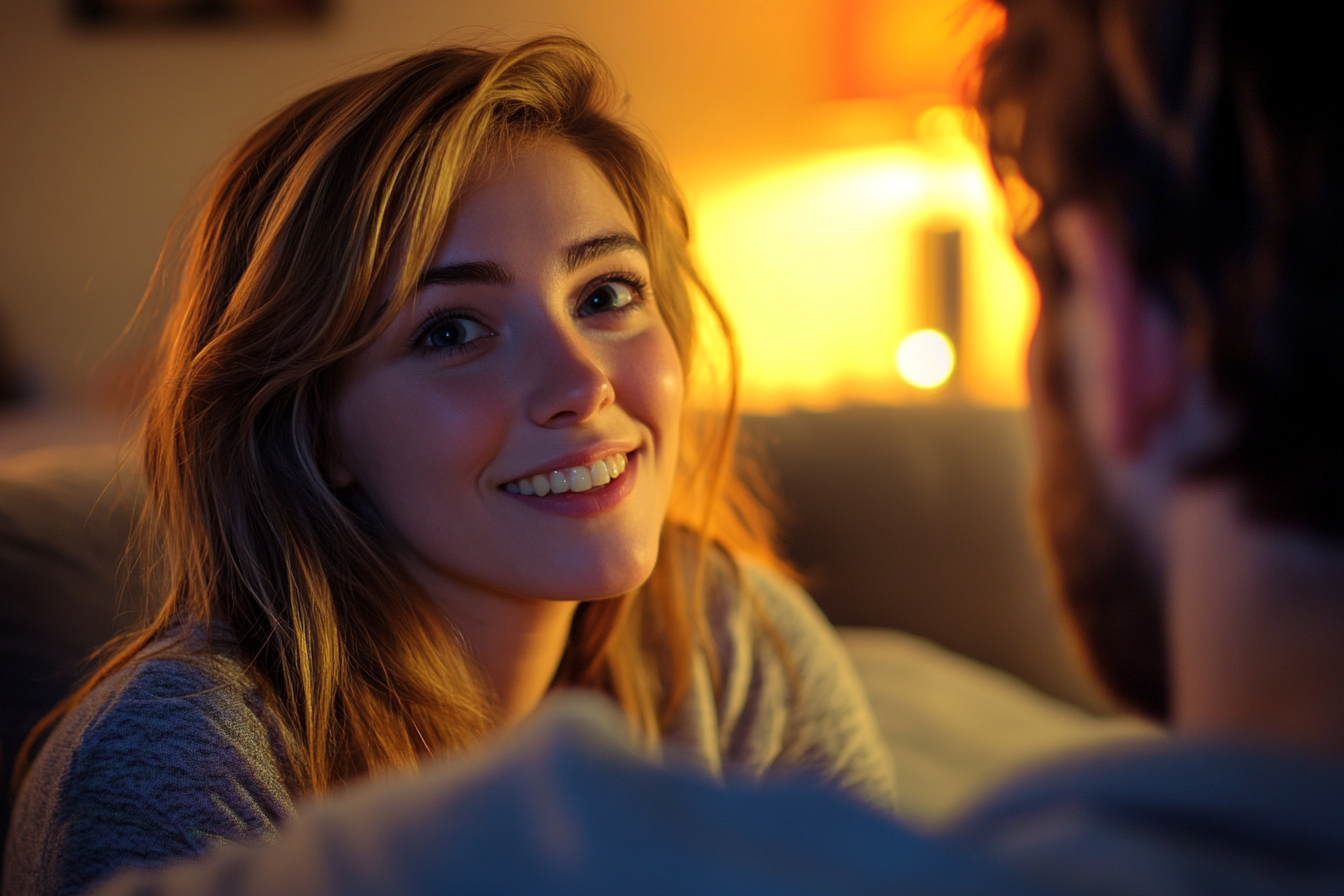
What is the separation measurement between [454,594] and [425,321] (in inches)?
10.5

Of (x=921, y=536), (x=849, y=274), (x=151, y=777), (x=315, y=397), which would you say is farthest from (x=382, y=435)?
(x=849, y=274)

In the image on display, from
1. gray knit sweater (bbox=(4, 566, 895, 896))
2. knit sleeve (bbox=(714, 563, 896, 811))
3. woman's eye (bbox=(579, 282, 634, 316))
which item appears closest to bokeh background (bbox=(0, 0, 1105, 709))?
knit sleeve (bbox=(714, 563, 896, 811))

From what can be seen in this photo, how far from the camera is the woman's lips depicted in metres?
0.90

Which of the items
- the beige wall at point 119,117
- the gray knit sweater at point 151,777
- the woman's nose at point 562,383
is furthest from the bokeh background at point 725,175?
the gray knit sweater at point 151,777

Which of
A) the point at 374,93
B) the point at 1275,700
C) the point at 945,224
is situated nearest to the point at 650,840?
the point at 1275,700

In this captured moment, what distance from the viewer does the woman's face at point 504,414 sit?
882 mm

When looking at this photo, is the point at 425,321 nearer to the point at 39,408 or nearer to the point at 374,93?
the point at 374,93

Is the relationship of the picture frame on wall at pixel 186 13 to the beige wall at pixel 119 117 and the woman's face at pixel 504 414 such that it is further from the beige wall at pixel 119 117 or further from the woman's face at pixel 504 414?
the woman's face at pixel 504 414

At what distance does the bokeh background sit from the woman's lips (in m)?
0.99

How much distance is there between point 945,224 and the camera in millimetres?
2725

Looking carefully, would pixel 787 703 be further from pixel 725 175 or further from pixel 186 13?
pixel 186 13

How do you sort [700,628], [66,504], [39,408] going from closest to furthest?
[66,504] → [700,628] → [39,408]

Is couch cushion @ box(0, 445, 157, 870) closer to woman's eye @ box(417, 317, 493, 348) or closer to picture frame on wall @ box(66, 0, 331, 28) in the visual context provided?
woman's eye @ box(417, 317, 493, 348)

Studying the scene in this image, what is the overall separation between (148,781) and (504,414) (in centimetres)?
40
